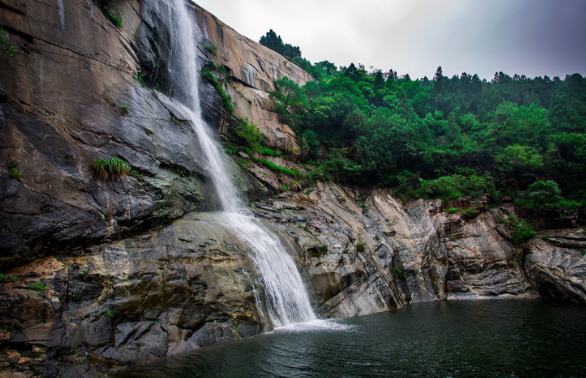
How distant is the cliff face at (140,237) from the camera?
7.18 metres

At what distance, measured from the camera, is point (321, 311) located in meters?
12.5

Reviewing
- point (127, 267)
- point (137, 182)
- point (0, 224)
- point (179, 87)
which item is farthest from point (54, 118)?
point (179, 87)

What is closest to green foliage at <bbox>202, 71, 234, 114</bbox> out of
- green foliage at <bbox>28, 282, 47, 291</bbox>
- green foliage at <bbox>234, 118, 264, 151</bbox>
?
green foliage at <bbox>234, 118, 264, 151</bbox>

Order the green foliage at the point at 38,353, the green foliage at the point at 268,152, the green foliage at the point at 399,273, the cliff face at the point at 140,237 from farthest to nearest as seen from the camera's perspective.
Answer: the green foliage at the point at 268,152 < the green foliage at the point at 399,273 < the cliff face at the point at 140,237 < the green foliage at the point at 38,353

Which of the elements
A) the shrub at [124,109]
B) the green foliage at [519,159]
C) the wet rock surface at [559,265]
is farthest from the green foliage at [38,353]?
the green foliage at [519,159]

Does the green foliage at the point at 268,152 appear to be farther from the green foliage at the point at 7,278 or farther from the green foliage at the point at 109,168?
the green foliage at the point at 7,278

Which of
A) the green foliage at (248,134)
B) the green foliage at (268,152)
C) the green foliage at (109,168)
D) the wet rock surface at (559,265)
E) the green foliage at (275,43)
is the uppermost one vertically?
the green foliage at (275,43)

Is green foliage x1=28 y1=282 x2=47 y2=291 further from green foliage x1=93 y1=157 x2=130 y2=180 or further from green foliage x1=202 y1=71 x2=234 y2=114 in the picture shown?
green foliage x1=202 y1=71 x2=234 y2=114

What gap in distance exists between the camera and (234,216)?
15055 millimetres

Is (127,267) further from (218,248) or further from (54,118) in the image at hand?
(54,118)

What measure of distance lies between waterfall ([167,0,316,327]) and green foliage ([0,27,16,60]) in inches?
321

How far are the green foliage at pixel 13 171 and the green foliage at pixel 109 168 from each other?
2122mm

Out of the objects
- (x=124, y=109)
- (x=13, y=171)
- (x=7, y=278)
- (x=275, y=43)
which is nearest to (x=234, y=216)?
(x=124, y=109)

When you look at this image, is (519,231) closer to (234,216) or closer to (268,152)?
(268,152)
